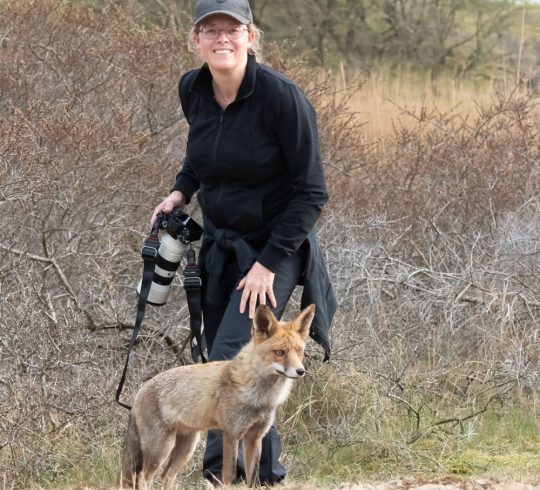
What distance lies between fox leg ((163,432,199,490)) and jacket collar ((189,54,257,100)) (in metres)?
1.62

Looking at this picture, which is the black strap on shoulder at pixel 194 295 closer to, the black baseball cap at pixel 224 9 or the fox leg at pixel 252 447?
the fox leg at pixel 252 447

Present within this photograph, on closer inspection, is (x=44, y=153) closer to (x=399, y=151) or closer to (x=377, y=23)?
(x=399, y=151)

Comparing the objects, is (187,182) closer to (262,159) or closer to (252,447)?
(262,159)

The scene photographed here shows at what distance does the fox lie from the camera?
4.86 m

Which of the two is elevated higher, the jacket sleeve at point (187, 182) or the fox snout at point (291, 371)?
the jacket sleeve at point (187, 182)

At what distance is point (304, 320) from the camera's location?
4941 millimetres

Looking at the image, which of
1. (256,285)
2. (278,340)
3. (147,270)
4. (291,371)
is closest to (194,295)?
(147,270)

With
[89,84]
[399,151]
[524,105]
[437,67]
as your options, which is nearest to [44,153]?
[89,84]

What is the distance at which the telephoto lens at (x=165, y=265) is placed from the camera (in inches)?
215

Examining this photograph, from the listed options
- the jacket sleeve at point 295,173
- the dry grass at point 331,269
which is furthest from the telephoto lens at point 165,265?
the dry grass at point 331,269

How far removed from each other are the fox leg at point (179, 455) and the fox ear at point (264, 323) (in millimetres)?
671

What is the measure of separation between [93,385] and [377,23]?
40.6ft

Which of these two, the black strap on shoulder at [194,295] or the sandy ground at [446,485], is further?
the black strap on shoulder at [194,295]

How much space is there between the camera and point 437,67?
17500 mm
